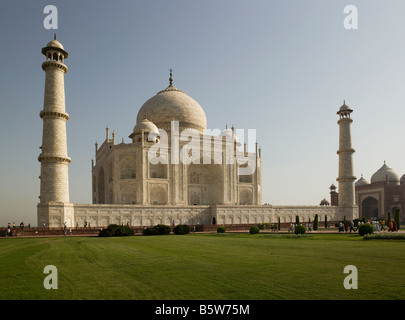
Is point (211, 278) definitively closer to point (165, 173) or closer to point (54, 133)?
point (54, 133)

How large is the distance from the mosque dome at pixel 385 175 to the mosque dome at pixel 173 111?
30.8 m

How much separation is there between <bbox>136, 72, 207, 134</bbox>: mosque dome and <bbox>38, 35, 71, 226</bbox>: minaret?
55.0 ft

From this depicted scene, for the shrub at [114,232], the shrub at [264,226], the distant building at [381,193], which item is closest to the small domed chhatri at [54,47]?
the shrub at [114,232]

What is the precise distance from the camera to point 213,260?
980 centimetres

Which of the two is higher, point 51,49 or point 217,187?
point 51,49

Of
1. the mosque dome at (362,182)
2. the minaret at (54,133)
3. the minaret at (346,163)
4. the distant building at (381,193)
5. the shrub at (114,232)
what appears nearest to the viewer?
the shrub at (114,232)

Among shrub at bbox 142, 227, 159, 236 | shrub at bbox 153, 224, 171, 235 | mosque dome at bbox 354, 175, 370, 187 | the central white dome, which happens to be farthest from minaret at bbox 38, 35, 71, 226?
mosque dome at bbox 354, 175, 370, 187

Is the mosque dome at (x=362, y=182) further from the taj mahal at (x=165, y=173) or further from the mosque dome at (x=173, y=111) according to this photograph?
the mosque dome at (x=173, y=111)

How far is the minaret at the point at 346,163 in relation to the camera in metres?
43.9

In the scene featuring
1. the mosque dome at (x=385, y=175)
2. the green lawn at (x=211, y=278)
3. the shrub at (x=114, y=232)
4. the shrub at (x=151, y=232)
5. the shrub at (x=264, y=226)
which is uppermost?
the mosque dome at (x=385, y=175)

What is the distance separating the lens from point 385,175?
5762cm
